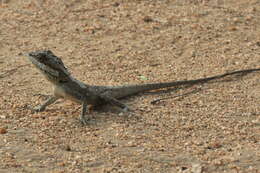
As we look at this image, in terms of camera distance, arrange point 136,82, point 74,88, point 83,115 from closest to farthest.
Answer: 1. point 83,115
2. point 74,88
3. point 136,82

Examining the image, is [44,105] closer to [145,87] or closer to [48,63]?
[48,63]

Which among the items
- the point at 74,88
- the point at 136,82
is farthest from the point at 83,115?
the point at 136,82

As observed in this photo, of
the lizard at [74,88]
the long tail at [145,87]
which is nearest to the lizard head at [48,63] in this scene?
the lizard at [74,88]

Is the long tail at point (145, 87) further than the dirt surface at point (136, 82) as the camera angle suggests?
Yes

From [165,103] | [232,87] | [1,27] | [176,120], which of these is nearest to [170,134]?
[176,120]

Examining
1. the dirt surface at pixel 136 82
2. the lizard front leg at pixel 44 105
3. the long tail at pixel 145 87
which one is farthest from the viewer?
the long tail at pixel 145 87

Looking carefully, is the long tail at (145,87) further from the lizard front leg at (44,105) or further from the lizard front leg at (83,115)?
the lizard front leg at (44,105)
